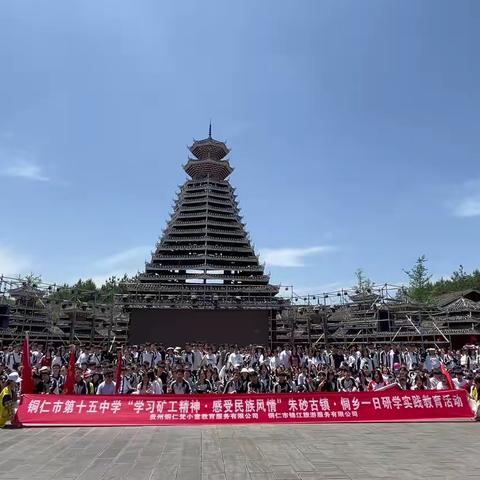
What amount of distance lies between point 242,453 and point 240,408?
3.93m

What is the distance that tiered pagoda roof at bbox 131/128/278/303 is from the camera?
59094 millimetres

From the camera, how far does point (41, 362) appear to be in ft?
64.4

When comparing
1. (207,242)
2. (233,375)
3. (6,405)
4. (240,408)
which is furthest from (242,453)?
(207,242)

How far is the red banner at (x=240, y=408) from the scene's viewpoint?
36.8ft

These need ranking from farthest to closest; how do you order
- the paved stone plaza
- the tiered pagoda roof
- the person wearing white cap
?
1. the tiered pagoda roof
2. the person wearing white cap
3. the paved stone plaza

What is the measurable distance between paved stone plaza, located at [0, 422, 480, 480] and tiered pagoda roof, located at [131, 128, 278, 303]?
43.3m

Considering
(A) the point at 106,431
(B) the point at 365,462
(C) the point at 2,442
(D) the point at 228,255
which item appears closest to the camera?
(B) the point at 365,462

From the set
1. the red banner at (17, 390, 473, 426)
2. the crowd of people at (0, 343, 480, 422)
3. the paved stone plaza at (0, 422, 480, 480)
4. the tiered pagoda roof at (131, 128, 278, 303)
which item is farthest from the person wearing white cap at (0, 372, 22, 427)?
the tiered pagoda roof at (131, 128, 278, 303)

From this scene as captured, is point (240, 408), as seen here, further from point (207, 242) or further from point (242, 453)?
point (207, 242)

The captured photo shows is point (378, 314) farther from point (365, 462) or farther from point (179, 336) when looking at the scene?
point (365, 462)

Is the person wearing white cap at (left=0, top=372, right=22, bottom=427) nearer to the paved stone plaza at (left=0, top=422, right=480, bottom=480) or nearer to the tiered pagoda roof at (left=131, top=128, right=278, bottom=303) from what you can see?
the paved stone plaza at (left=0, top=422, right=480, bottom=480)

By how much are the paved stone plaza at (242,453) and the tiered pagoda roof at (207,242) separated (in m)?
43.3

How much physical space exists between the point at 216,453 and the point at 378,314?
27816 mm

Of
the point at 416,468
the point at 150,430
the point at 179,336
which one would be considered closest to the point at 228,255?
the point at 179,336
